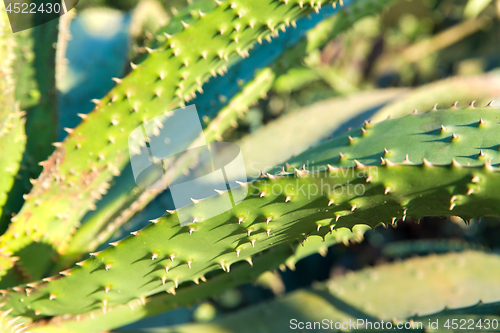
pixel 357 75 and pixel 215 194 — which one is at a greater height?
pixel 357 75

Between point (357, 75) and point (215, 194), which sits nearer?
point (215, 194)

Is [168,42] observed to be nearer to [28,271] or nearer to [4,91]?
[4,91]

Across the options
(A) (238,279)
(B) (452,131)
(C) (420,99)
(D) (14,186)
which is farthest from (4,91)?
(C) (420,99)

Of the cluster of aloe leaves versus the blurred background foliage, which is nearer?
the cluster of aloe leaves

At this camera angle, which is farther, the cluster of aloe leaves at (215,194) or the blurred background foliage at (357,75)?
the blurred background foliage at (357,75)
